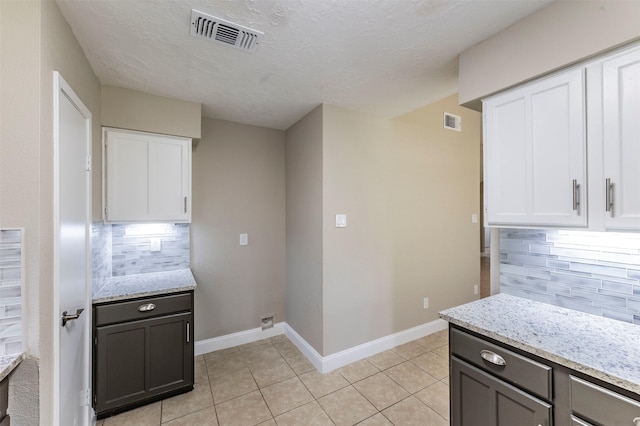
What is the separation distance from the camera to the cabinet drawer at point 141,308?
1.94 m

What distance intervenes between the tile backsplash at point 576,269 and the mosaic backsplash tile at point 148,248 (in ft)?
9.22

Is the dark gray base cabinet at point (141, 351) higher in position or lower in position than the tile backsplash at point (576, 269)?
lower

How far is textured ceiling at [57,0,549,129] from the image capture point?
138 centimetres

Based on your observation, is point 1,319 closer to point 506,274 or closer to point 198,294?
point 198,294

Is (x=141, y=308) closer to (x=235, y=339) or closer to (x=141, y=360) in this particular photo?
(x=141, y=360)

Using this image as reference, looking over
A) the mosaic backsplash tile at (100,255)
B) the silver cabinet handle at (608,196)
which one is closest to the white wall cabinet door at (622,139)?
the silver cabinet handle at (608,196)

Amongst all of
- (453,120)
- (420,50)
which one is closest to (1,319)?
(420,50)

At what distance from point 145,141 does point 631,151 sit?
10.1 ft

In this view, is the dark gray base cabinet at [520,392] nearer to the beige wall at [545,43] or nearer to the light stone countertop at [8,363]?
the beige wall at [545,43]

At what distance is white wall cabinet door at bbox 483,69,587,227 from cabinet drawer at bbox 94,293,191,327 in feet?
7.65

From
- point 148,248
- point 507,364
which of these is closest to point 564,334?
point 507,364

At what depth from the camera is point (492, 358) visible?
1.30 metres

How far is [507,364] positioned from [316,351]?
5.86ft

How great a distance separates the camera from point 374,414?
6.57ft
